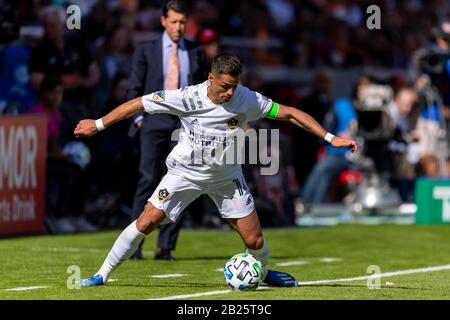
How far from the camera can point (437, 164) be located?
2378 centimetres

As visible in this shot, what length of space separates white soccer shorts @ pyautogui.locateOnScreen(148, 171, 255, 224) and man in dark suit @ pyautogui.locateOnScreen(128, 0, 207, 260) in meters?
2.39

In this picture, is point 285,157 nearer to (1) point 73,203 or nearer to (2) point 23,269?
(1) point 73,203

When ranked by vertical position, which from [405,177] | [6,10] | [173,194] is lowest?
[405,177]

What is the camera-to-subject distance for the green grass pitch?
420 inches

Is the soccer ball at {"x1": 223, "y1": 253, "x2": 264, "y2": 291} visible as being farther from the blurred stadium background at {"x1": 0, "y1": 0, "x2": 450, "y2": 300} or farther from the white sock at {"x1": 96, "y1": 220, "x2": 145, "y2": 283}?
the blurred stadium background at {"x1": 0, "y1": 0, "x2": 450, "y2": 300}

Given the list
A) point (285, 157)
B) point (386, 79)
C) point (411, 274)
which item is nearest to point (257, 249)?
point (411, 274)

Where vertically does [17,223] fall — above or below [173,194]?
below

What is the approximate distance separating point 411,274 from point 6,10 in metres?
7.63

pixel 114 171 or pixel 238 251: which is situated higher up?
pixel 114 171

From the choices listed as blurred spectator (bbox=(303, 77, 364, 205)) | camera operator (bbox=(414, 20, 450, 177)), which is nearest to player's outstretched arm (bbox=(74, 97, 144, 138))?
blurred spectator (bbox=(303, 77, 364, 205))

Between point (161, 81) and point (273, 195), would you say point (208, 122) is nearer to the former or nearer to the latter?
point (161, 81)

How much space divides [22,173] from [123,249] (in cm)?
625

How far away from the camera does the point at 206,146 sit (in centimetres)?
1089

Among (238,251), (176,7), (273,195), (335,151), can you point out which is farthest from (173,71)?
(335,151)
